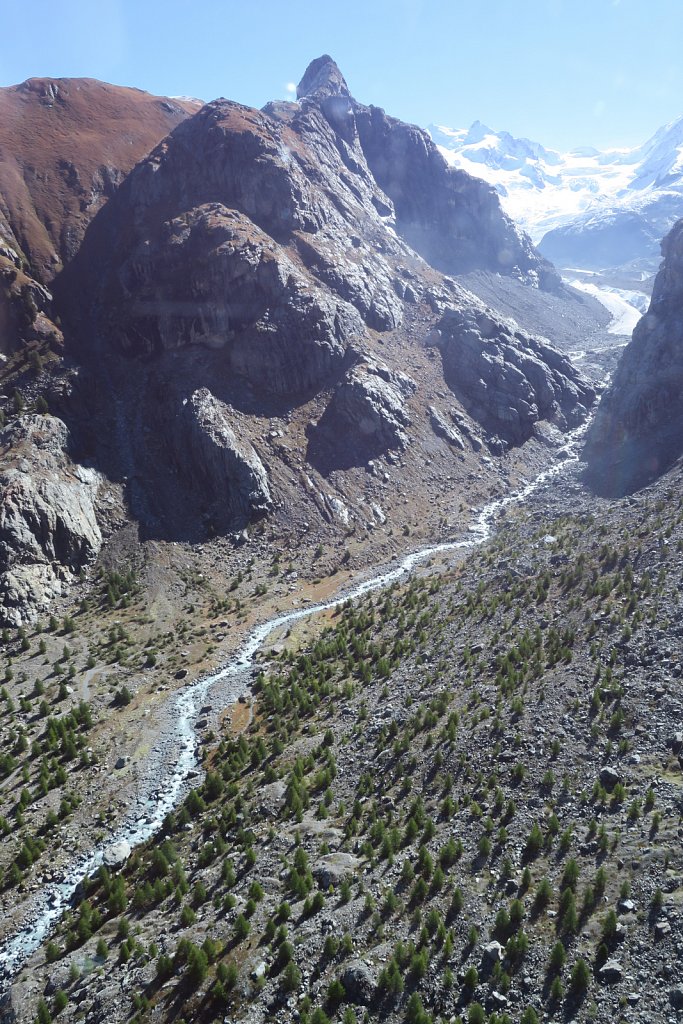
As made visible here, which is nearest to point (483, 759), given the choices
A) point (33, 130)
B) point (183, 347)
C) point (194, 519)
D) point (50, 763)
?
point (50, 763)

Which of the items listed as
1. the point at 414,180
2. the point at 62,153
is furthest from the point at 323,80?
the point at 62,153

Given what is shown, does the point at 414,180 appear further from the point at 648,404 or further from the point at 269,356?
the point at 648,404

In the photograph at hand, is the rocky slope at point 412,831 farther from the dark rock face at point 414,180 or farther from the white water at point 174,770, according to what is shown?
the dark rock face at point 414,180

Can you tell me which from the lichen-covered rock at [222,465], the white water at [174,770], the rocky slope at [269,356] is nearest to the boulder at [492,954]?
the white water at [174,770]

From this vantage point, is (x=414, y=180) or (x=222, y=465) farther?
(x=414, y=180)

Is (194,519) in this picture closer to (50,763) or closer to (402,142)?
(50,763)

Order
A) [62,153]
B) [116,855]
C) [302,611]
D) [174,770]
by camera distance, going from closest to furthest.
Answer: [116,855] < [174,770] < [302,611] < [62,153]
